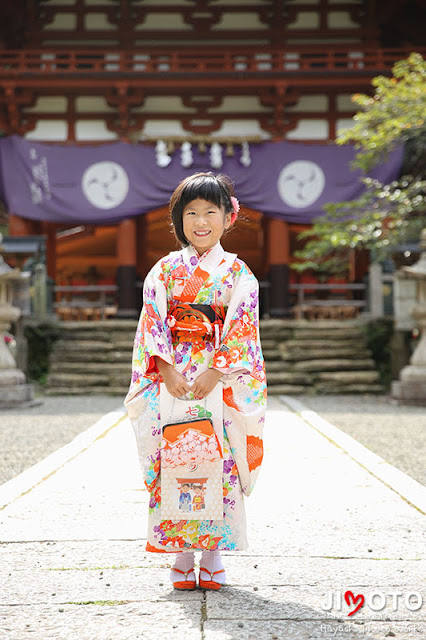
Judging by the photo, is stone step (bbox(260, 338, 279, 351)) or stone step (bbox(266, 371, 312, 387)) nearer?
stone step (bbox(266, 371, 312, 387))

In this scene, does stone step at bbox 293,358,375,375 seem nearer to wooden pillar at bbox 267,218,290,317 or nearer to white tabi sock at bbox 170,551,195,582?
wooden pillar at bbox 267,218,290,317

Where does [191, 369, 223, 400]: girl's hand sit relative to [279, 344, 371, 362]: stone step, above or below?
above

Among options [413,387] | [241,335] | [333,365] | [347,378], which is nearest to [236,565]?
[241,335]

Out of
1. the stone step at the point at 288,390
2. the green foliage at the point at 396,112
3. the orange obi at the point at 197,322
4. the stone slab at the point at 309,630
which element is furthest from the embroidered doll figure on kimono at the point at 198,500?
the stone step at the point at 288,390

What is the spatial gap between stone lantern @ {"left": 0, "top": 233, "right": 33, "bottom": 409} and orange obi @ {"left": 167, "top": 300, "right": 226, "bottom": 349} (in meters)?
6.09

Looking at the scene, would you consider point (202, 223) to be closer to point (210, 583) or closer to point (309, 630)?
point (210, 583)

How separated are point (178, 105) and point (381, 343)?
6182mm

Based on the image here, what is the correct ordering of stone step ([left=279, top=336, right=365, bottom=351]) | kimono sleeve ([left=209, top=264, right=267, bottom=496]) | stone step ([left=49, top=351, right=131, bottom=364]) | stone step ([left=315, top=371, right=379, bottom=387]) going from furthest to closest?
stone step ([left=279, top=336, right=365, bottom=351]) < stone step ([left=49, top=351, right=131, bottom=364]) < stone step ([left=315, top=371, right=379, bottom=387]) < kimono sleeve ([left=209, top=264, right=267, bottom=496])

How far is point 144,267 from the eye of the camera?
13914 mm

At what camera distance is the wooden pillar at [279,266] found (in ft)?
41.9

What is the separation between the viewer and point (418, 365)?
8406mm

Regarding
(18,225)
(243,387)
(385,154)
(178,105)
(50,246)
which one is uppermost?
(178,105)

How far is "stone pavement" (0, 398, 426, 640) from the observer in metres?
1.95

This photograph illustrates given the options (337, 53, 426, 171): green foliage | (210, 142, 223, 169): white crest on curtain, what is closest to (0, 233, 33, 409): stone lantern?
(337, 53, 426, 171): green foliage
